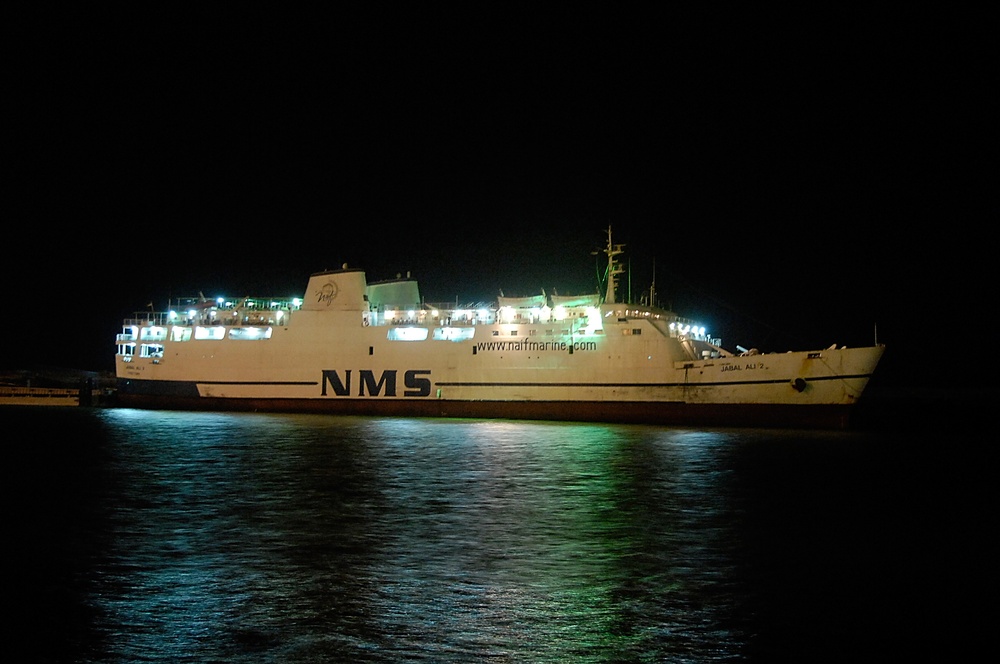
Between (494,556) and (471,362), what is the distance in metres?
20.7

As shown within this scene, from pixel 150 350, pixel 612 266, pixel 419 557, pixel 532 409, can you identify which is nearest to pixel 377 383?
pixel 532 409

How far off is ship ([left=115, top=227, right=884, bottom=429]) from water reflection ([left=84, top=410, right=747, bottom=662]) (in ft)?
28.0

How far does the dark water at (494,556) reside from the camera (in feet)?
22.3

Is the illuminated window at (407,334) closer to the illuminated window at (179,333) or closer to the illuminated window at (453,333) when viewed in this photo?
the illuminated window at (453,333)

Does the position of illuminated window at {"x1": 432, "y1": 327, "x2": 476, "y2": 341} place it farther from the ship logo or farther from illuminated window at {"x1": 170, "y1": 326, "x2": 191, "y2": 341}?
illuminated window at {"x1": 170, "y1": 326, "x2": 191, "y2": 341}

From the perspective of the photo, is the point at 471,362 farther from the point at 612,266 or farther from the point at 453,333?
the point at 612,266

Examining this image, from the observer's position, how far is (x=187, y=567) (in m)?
9.16

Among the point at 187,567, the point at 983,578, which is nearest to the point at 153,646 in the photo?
the point at 187,567

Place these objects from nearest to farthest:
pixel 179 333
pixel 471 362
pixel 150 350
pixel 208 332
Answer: pixel 471 362 < pixel 208 332 < pixel 179 333 < pixel 150 350

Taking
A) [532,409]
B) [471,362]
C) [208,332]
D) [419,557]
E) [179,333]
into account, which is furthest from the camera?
[179,333]

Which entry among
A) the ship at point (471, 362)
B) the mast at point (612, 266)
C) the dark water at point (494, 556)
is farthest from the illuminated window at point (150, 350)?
the mast at point (612, 266)

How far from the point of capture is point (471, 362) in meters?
30.5

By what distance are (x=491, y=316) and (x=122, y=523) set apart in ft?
68.7

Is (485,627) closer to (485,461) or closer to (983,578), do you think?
(983,578)
